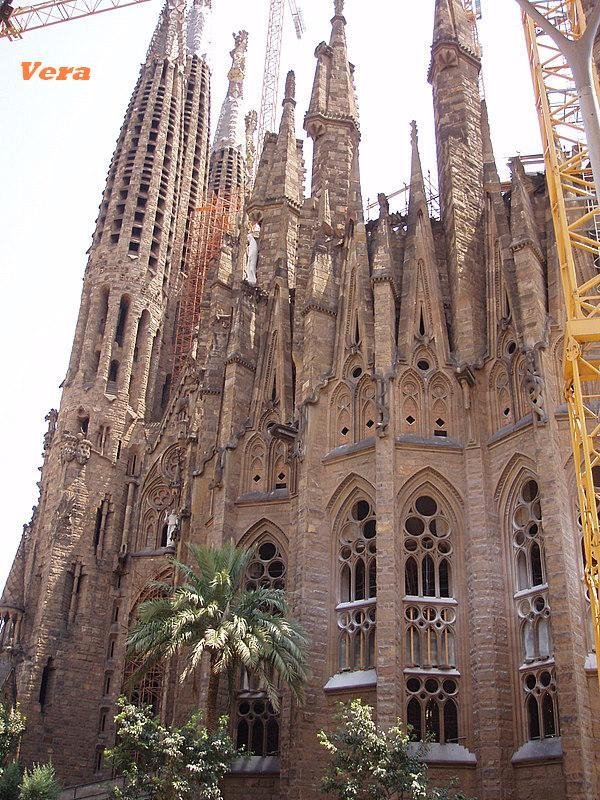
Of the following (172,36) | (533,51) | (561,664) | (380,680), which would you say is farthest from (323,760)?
(172,36)

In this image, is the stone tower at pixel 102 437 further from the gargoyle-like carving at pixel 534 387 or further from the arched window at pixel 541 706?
the gargoyle-like carving at pixel 534 387

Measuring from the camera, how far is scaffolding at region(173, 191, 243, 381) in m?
47.7

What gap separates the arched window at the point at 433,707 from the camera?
76.3 ft

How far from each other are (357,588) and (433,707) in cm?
379

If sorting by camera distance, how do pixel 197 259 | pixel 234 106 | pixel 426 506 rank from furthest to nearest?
pixel 234 106 < pixel 197 259 < pixel 426 506

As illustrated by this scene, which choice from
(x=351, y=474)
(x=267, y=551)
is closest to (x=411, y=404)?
(x=351, y=474)

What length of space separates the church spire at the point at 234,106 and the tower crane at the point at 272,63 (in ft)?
7.03

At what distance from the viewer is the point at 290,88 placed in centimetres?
4138

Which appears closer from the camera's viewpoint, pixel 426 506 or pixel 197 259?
pixel 426 506

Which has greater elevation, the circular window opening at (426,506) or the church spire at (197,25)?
the church spire at (197,25)

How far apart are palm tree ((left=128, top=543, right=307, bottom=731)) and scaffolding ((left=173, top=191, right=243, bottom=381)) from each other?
2288cm

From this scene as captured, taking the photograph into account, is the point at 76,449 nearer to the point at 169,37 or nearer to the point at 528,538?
the point at 528,538

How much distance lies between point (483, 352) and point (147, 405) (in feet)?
63.0

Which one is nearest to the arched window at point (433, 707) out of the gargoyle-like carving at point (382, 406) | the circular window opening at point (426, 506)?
the circular window opening at point (426, 506)
